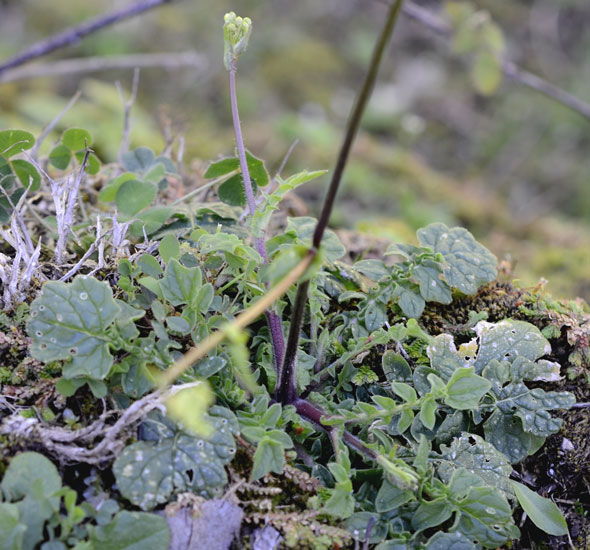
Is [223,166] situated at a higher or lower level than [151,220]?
higher

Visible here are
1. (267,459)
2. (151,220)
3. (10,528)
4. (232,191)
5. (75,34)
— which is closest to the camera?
(10,528)

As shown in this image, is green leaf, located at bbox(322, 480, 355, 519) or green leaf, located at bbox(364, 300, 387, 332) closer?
green leaf, located at bbox(322, 480, 355, 519)

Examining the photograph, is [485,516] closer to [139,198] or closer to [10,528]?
[10,528]

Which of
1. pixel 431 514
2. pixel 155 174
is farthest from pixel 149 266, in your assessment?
pixel 431 514

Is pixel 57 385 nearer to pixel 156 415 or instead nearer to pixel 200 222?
pixel 156 415

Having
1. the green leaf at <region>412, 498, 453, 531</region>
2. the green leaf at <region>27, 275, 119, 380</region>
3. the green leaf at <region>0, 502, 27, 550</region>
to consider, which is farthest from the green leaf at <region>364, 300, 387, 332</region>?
the green leaf at <region>0, 502, 27, 550</region>

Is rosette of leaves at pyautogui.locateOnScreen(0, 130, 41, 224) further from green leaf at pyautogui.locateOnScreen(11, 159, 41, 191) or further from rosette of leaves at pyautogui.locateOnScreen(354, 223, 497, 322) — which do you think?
rosette of leaves at pyautogui.locateOnScreen(354, 223, 497, 322)

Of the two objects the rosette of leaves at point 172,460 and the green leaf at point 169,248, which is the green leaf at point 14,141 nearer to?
the green leaf at point 169,248
